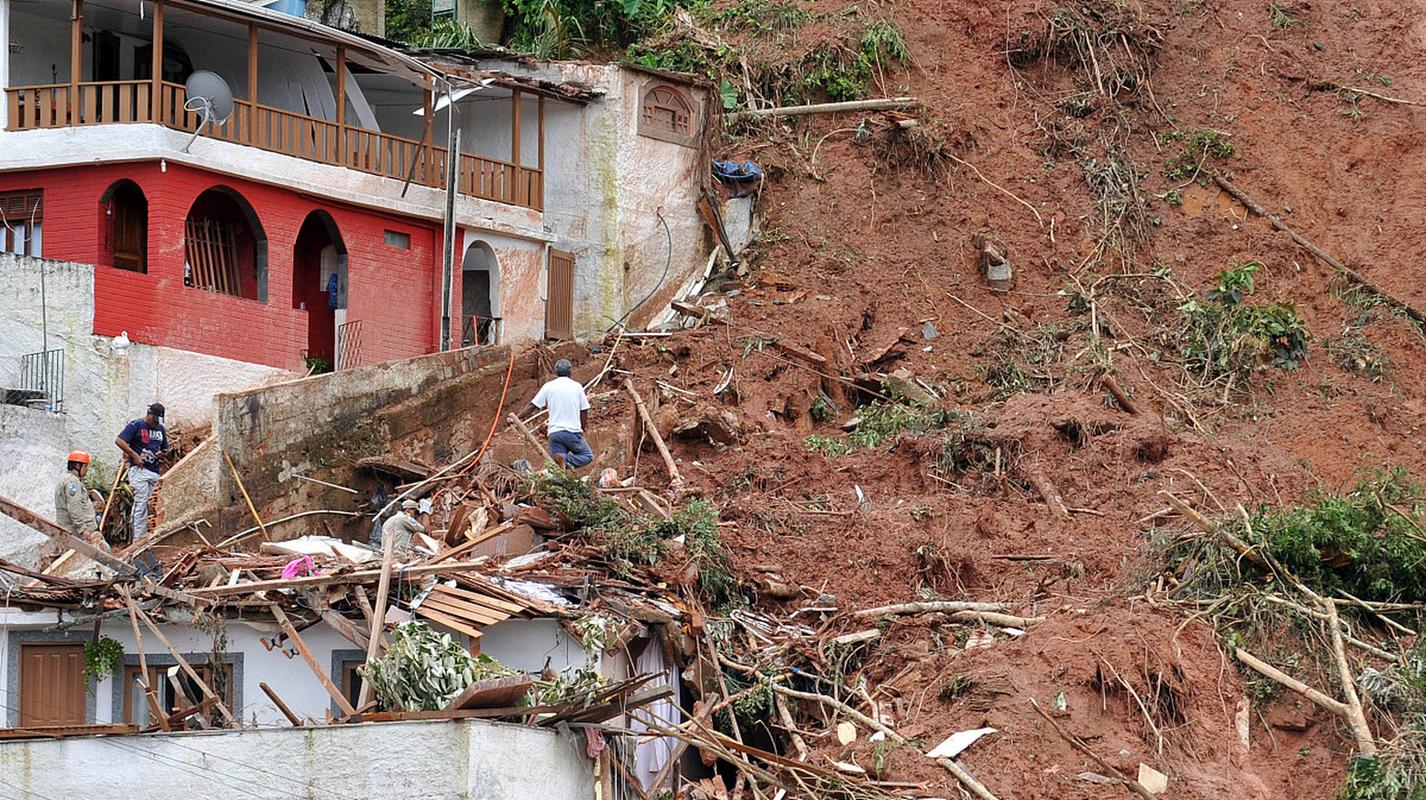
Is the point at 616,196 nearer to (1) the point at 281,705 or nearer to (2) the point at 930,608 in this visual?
(2) the point at 930,608

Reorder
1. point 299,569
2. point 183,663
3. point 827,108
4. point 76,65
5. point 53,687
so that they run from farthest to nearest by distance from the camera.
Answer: point 827,108
point 76,65
point 53,687
point 299,569
point 183,663

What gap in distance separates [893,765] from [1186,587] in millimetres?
4066

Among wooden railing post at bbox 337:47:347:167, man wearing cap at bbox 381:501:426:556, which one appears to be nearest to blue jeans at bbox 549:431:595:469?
man wearing cap at bbox 381:501:426:556

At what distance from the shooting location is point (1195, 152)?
31734 mm

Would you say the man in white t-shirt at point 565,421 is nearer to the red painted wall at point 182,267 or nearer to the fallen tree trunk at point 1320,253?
the red painted wall at point 182,267

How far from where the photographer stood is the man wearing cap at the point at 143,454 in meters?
22.9

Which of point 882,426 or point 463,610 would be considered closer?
point 463,610

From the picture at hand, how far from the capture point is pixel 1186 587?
71.3ft

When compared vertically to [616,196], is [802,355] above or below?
below

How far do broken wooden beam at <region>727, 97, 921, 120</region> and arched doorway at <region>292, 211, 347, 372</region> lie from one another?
6272 millimetres

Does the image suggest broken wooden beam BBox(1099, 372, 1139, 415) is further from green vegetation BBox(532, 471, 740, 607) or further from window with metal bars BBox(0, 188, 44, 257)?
window with metal bars BBox(0, 188, 44, 257)

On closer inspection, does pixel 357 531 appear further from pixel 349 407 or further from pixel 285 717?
pixel 285 717

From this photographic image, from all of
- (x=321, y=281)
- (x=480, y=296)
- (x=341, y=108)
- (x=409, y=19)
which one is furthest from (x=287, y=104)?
(x=409, y=19)

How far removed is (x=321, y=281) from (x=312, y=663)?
10447mm
